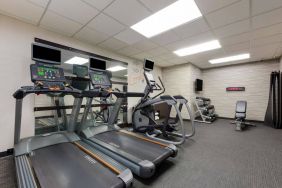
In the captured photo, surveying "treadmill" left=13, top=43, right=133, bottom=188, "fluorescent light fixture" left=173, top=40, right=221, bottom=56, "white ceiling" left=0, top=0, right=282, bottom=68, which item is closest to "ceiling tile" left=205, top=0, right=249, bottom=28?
"white ceiling" left=0, top=0, right=282, bottom=68

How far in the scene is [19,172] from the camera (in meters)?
1.60

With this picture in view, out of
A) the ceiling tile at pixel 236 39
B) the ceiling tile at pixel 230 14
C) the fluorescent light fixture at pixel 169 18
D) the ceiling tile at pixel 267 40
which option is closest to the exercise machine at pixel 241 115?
the ceiling tile at pixel 267 40

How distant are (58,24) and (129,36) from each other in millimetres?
1554

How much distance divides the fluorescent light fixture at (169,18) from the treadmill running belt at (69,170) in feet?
8.80

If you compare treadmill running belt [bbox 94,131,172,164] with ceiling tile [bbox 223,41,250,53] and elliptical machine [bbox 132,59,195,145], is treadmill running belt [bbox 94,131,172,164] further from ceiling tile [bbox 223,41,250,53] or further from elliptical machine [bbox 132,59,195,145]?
ceiling tile [bbox 223,41,250,53]

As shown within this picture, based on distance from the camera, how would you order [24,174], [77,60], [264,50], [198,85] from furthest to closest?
[198,85]
[264,50]
[77,60]
[24,174]

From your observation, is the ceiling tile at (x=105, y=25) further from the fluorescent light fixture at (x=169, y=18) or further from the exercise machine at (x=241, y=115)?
the exercise machine at (x=241, y=115)

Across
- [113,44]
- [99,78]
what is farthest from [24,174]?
[113,44]

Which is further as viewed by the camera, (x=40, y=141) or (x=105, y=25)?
(x=105, y=25)

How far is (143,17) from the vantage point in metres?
2.64

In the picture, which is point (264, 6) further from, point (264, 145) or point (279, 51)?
point (279, 51)

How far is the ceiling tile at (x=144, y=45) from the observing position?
3.86 m

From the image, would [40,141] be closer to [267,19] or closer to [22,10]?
[22,10]

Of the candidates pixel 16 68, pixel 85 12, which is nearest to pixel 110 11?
pixel 85 12
